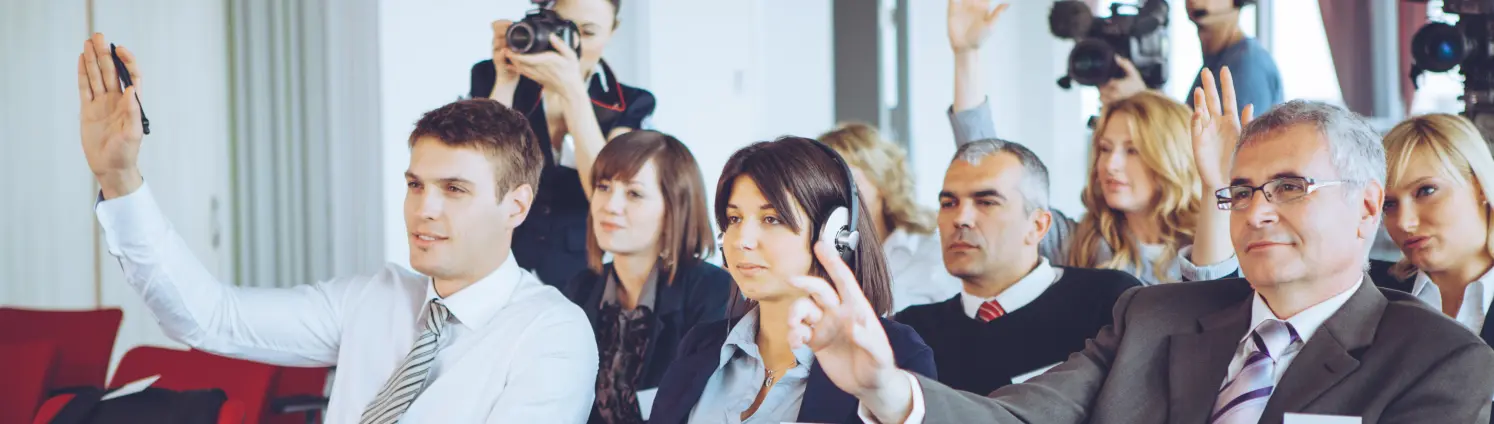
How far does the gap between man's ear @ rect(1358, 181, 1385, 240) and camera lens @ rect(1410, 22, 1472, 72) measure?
6.11 feet

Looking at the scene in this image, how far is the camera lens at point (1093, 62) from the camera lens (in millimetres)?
3982

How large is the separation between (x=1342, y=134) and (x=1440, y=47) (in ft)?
6.26

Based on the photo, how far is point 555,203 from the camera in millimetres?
3740

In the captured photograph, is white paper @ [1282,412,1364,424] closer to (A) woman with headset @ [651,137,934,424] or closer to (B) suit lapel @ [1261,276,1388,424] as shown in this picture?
(B) suit lapel @ [1261,276,1388,424]

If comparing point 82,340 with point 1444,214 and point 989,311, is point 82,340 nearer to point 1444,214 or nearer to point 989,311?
point 989,311

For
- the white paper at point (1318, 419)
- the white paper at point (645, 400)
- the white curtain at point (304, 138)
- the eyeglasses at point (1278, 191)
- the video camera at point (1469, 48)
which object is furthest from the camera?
the white curtain at point (304, 138)

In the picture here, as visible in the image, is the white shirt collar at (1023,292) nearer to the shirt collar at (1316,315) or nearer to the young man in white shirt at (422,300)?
the young man in white shirt at (422,300)

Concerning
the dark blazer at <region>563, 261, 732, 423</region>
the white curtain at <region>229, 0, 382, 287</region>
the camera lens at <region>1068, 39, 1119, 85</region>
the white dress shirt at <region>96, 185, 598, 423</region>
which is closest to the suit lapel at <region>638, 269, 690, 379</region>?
the dark blazer at <region>563, 261, 732, 423</region>

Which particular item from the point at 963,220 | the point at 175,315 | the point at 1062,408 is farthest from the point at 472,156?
the point at 1062,408

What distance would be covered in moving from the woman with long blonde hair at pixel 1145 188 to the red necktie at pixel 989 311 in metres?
0.64

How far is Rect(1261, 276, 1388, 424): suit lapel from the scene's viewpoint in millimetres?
1694

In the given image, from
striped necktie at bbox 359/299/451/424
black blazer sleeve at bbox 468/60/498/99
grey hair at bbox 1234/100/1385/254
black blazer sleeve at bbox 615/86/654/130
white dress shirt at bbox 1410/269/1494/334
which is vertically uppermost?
black blazer sleeve at bbox 468/60/498/99

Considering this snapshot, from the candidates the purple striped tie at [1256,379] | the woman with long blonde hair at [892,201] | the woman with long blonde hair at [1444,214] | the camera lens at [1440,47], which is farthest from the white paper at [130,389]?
the camera lens at [1440,47]

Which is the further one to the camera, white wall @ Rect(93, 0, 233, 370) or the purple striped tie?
white wall @ Rect(93, 0, 233, 370)
